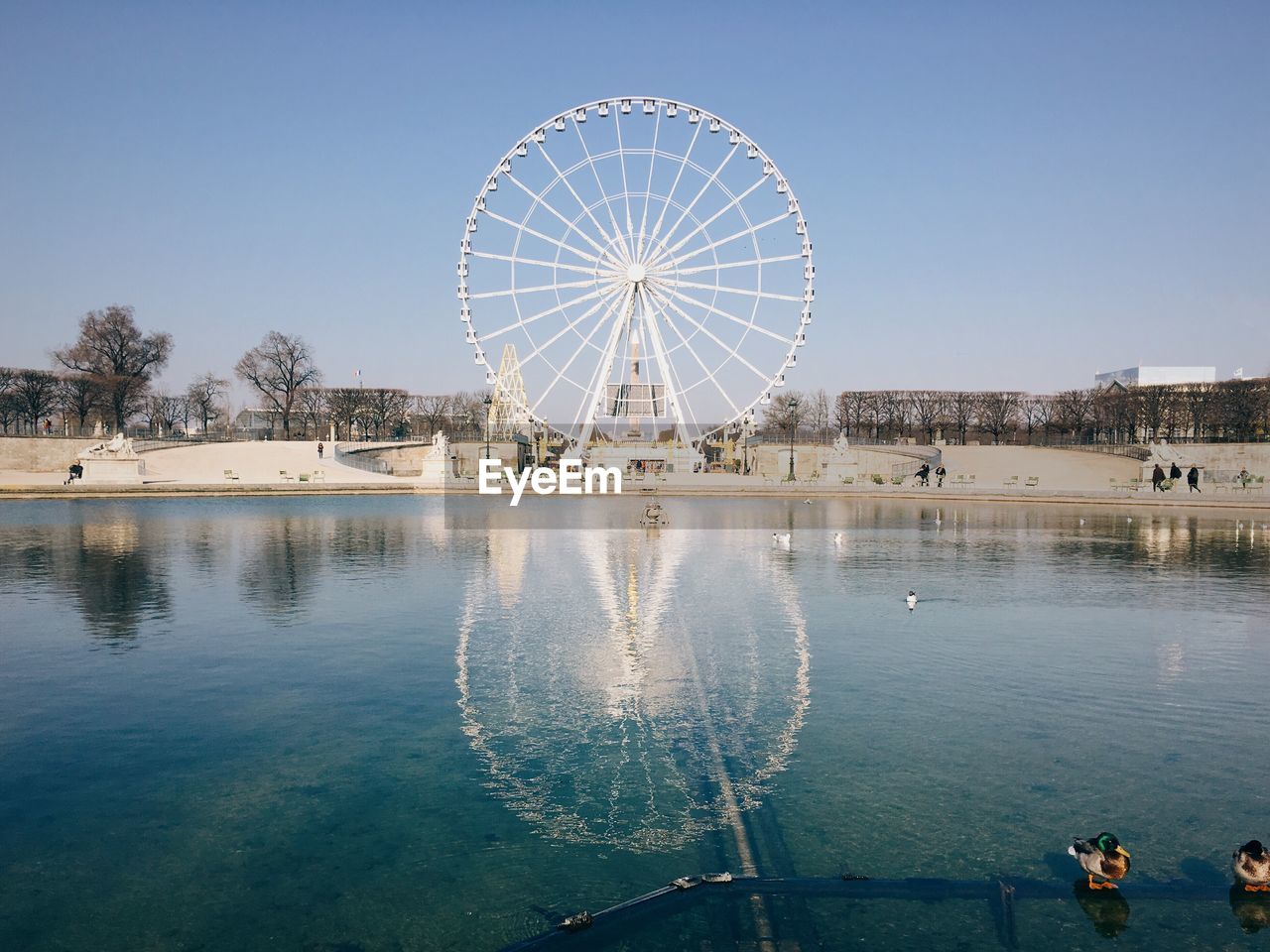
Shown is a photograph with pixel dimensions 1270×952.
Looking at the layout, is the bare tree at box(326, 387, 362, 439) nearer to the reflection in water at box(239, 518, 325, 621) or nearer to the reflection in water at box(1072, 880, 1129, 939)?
the reflection in water at box(239, 518, 325, 621)

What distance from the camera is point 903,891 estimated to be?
6.09m

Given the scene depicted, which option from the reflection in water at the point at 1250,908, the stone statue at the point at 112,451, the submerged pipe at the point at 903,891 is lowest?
the reflection in water at the point at 1250,908

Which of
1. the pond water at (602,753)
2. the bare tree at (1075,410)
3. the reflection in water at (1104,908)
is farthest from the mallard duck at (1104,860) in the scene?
the bare tree at (1075,410)

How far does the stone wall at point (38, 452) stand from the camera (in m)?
62.0

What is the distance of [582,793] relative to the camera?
296 inches

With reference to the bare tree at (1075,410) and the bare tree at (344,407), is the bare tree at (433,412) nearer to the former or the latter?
the bare tree at (344,407)

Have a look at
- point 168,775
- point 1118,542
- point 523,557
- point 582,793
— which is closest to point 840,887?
point 582,793

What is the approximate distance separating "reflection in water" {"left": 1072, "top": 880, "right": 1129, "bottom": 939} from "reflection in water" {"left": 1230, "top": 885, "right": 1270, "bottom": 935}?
643 mm

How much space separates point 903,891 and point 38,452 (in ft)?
231

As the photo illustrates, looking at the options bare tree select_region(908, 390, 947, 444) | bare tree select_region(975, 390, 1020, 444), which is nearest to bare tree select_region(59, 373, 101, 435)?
bare tree select_region(908, 390, 947, 444)

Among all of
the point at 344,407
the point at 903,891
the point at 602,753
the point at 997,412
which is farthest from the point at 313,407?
the point at 903,891

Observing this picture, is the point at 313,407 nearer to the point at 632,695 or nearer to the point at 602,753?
the point at 632,695

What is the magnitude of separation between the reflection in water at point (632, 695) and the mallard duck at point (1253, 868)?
3223 mm

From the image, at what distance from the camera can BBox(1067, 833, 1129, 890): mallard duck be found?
603cm
